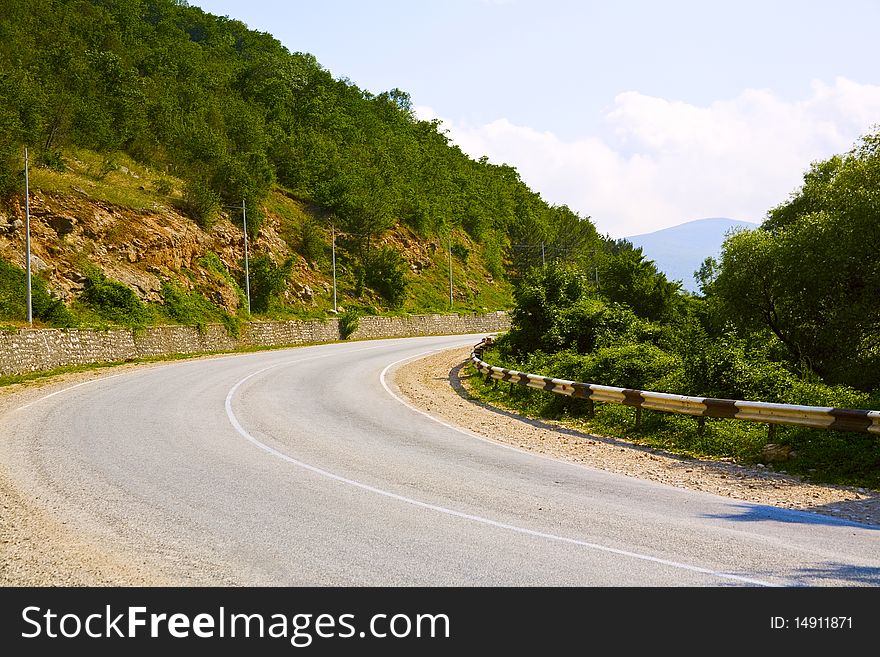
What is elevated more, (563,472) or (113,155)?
(113,155)

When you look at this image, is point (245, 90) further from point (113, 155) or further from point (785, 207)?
point (785, 207)

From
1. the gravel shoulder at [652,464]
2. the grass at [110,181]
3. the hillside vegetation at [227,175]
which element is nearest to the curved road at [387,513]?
the gravel shoulder at [652,464]

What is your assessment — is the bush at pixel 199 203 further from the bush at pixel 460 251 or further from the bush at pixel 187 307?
the bush at pixel 460 251

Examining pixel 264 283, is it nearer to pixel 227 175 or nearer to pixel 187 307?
pixel 187 307

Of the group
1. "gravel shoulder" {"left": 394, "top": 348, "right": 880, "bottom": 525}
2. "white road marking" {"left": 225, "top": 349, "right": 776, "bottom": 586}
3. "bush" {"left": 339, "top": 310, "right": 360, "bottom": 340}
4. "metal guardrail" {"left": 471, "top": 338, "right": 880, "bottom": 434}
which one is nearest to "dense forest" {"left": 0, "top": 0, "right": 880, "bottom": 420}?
"metal guardrail" {"left": 471, "top": 338, "right": 880, "bottom": 434}

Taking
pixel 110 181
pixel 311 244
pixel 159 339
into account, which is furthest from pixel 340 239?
pixel 159 339

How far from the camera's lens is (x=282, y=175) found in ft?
234

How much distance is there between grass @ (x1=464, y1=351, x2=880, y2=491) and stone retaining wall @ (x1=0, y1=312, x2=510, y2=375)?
19553 mm

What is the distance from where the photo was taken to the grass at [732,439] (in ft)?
33.7

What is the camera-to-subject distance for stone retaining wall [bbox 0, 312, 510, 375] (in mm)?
26906

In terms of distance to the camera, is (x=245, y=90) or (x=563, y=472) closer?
(x=563, y=472)

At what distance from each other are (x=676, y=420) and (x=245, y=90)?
8178 centimetres
